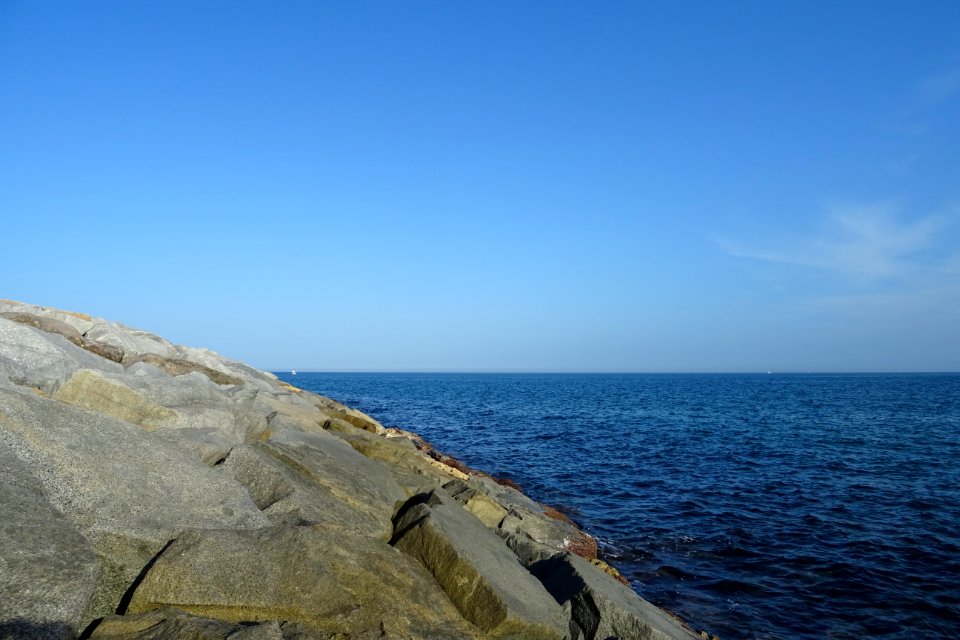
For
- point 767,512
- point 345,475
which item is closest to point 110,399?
point 345,475

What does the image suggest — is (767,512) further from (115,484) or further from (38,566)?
(38,566)

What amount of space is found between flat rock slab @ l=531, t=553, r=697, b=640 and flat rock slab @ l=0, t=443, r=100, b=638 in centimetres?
501

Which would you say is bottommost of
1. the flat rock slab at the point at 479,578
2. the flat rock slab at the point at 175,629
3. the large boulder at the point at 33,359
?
the flat rock slab at the point at 479,578

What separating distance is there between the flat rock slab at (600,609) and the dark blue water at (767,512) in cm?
407

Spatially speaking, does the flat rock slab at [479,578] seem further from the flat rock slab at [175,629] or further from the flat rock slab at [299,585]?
the flat rock slab at [175,629]

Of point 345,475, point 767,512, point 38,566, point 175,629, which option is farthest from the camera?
point 767,512

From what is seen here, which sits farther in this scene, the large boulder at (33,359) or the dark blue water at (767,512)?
the dark blue water at (767,512)

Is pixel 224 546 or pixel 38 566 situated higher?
pixel 38 566

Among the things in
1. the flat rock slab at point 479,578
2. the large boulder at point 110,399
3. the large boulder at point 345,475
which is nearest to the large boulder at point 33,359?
the large boulder at point 110,399

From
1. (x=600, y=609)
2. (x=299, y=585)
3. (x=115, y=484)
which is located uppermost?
(x=115, y=484)

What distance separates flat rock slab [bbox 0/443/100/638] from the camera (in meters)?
4.11

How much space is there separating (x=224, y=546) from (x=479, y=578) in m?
2.58

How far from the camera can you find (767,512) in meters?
17.6

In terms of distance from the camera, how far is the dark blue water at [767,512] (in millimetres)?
11656
